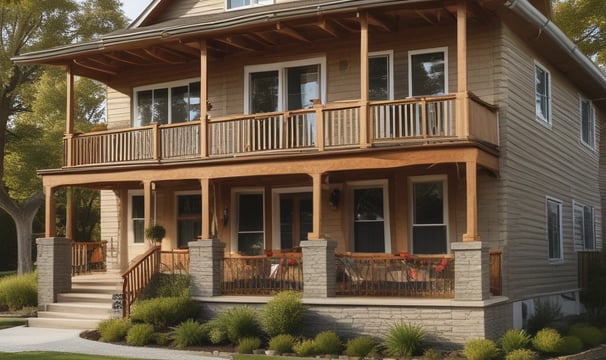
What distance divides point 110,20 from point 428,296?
25553mm

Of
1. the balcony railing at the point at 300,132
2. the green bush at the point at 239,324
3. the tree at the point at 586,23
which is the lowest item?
the green bush at the point at 239,324

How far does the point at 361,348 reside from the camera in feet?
48.3

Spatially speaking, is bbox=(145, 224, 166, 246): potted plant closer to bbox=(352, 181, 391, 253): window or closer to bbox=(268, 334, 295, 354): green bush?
bbox=(352, 181, 391, 253): window

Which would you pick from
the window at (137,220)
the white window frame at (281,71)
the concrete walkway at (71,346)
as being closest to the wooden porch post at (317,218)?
the concrete walkway at (71,346)

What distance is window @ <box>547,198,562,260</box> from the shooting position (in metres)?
21.1

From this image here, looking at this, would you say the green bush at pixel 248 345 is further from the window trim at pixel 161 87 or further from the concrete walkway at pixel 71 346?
the window trim at pixel 161 87

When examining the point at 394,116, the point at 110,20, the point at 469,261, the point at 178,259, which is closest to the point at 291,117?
the point at 394,116

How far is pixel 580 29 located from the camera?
3534cm

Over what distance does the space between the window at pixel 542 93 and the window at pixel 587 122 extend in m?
4.13

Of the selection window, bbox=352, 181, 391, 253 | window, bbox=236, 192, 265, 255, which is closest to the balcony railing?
window, bbox=352, 181, 391, 253

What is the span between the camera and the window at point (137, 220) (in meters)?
23.1

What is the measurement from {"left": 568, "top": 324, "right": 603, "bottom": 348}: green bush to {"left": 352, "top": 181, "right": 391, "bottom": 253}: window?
4581mm

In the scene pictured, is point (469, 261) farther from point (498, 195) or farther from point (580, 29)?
point (580, 29)

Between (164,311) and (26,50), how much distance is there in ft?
68.1
